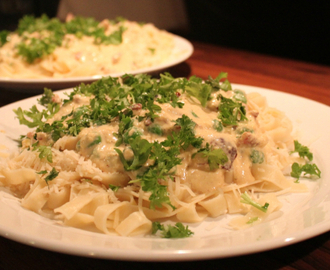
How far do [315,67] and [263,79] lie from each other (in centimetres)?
143

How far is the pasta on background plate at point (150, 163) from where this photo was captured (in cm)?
207

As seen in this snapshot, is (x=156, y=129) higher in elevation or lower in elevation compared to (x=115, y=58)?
→ higher

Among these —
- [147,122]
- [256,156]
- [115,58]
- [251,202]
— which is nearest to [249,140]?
[256,156]

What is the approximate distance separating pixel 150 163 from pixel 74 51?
3.76 m

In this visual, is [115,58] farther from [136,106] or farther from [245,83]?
[136,106]

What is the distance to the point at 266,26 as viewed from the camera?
8.73 metres

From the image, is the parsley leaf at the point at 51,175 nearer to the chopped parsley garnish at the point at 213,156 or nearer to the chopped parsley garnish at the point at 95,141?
the chopped parsley garnish at the point at 95,141

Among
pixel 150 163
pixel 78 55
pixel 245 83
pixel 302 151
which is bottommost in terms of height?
pixel 245 83

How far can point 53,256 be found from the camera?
72.2 inches

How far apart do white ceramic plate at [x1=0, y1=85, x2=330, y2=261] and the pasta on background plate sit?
0.10m

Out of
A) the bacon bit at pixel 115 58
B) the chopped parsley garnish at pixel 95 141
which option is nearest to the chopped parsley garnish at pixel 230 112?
the chopped parsley garnish at pixel 95 141

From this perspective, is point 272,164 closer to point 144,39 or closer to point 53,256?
point 53,256

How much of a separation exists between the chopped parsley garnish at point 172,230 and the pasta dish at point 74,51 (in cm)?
325

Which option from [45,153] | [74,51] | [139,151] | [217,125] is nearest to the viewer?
[139,151]
